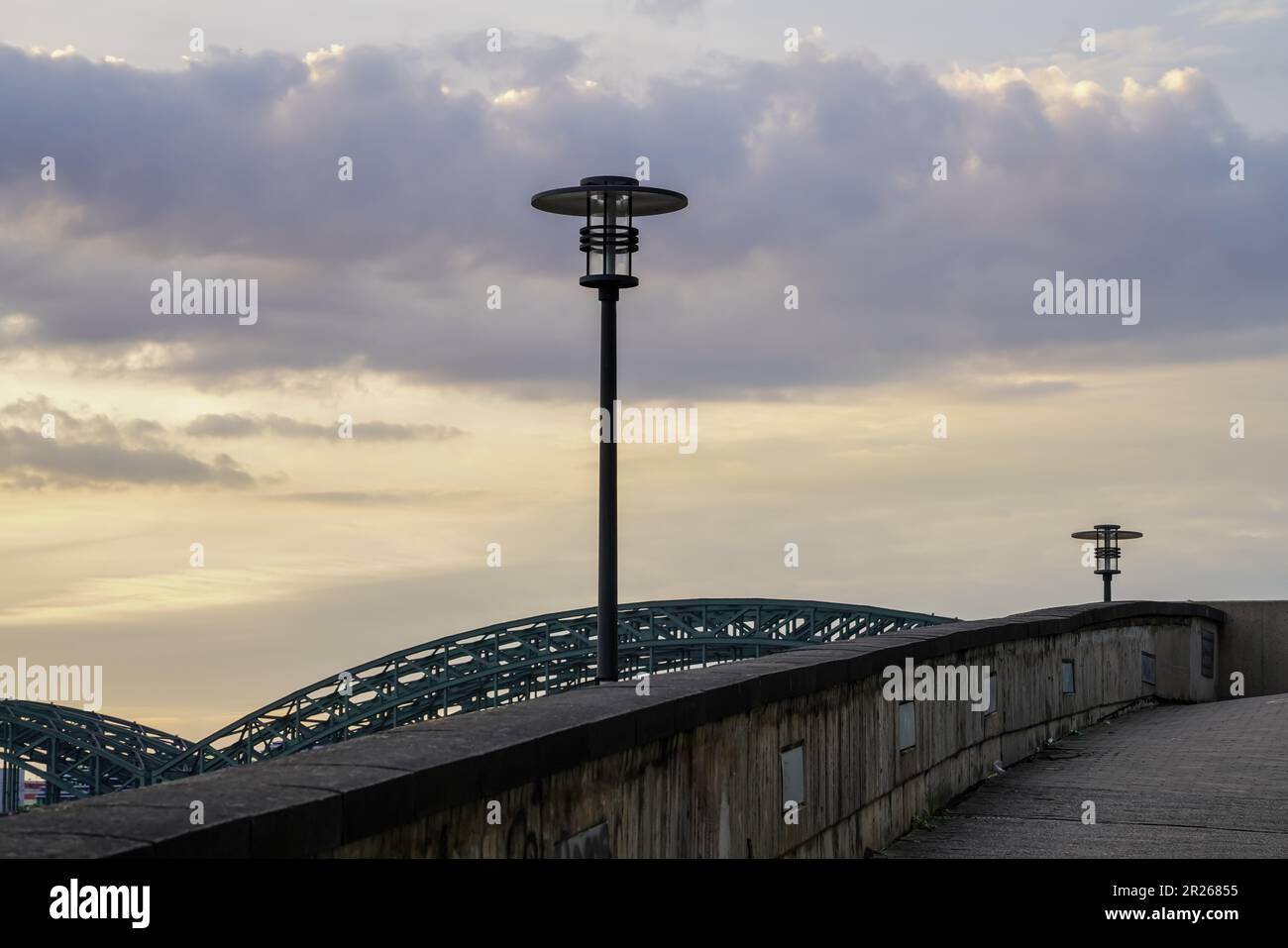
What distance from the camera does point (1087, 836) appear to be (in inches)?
406

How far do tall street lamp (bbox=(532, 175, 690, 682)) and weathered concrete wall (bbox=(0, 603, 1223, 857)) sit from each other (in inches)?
95.0

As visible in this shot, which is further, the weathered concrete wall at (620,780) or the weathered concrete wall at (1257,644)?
the weathered concrete wall at (1257,644)

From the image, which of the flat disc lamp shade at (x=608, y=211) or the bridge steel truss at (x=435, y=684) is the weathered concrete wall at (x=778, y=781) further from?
the bridge steel truss at (x=435, y=684)

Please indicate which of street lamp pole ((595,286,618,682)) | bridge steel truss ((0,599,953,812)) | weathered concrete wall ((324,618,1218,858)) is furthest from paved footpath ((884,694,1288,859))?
bridge steel truss ((0,599,953,812))

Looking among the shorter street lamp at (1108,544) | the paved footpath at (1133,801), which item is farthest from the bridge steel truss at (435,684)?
the paved footpath at (1133,801)

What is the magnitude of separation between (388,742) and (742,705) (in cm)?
259

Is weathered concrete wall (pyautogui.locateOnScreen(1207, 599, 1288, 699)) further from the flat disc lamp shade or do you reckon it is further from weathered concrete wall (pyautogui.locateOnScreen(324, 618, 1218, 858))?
the flat disc lamp shade

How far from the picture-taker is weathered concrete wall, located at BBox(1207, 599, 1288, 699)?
1168 inches

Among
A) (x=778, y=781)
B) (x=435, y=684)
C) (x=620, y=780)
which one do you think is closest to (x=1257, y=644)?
(x=778, y=781)

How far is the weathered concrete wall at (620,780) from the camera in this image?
421 centimetres

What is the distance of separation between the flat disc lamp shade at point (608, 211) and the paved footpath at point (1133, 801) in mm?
5345

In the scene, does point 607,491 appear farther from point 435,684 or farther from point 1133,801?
point 435,684
